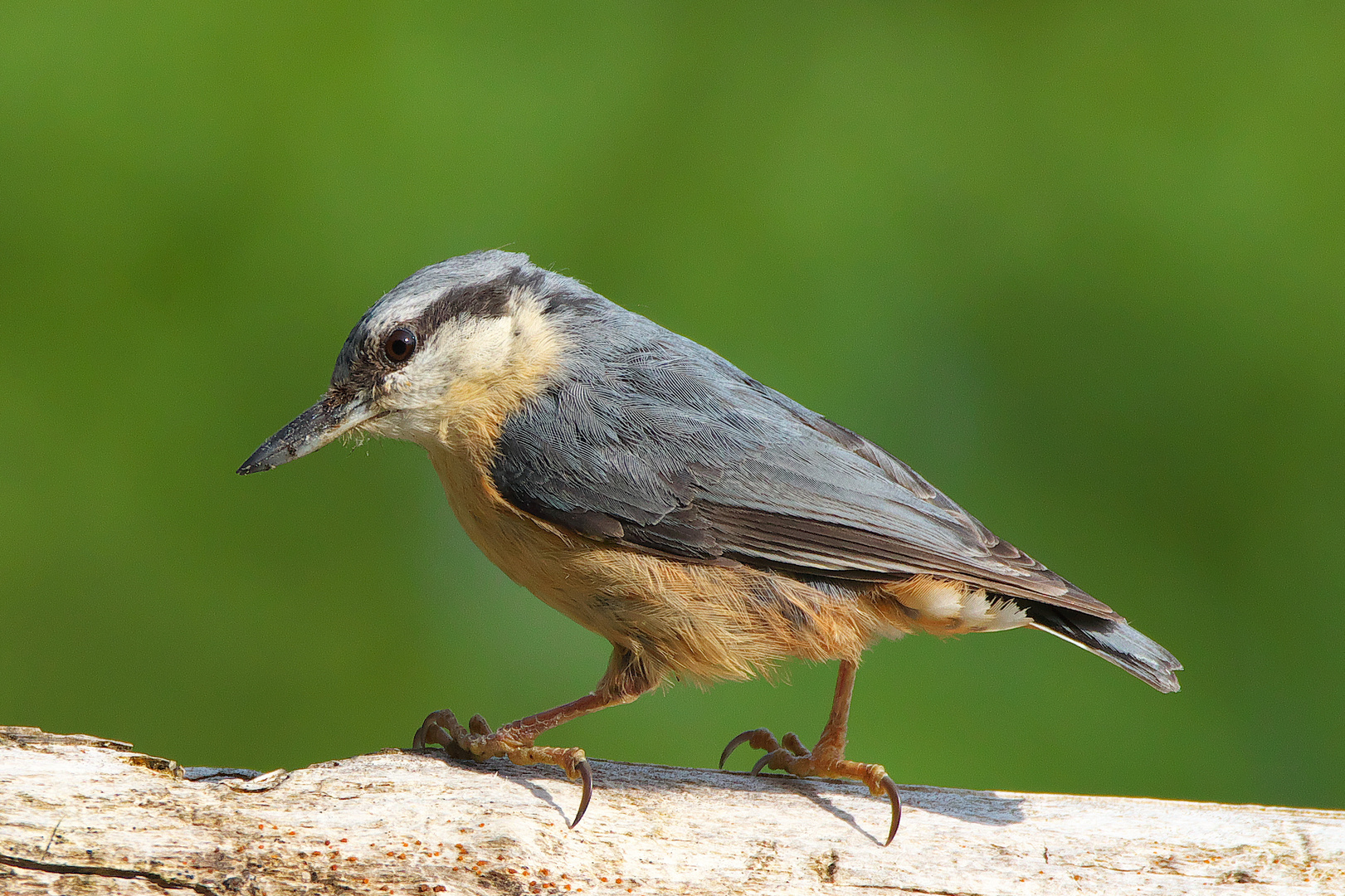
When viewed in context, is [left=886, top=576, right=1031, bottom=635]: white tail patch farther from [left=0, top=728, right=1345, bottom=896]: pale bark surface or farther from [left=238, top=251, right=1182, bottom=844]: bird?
[left=0, top=728, right=1345, bottom=896]: pale bark surface

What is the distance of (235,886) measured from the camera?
2.03 metres

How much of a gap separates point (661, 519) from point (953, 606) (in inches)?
29.2

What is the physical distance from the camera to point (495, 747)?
262 centimetres

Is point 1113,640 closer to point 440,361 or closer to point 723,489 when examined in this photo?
point 723,489

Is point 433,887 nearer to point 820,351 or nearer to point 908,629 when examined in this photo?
point 908,629

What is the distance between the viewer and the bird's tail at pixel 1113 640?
8.68 feet

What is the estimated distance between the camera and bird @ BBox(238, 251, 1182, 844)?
2609mm

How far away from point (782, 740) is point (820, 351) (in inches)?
66.5

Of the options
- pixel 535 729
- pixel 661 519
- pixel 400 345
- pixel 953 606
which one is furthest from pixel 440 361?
pixel 953 606

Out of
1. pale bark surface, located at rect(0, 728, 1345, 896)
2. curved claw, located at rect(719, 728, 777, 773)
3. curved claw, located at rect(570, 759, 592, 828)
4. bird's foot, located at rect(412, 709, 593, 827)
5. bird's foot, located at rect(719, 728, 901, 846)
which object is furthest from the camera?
curved claw, located at rect(719, 728, 777, 773)

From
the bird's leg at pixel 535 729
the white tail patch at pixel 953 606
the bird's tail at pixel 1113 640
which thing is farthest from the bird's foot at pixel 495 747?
the bird's tail at pixel 1113 640

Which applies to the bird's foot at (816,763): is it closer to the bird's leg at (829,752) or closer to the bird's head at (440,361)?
the bird's leg at (829,752)

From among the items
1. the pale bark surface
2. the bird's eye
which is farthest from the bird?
the pale bark surface

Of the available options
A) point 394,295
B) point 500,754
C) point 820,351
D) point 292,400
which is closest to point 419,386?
point 394,295
